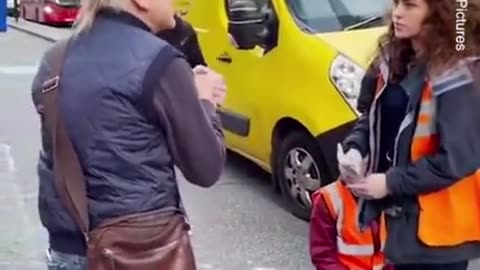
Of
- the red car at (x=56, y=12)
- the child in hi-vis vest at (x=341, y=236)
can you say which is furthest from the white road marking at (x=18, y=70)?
the child in hi-vis vest at (x=341, y=236)

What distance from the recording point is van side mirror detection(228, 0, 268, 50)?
7055mm

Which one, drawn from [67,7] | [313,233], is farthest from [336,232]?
[67,7]

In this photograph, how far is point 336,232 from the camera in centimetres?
337

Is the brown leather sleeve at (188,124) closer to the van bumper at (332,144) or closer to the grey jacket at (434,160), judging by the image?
the grey jacket at (434,160)

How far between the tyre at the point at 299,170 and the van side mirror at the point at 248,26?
712mm

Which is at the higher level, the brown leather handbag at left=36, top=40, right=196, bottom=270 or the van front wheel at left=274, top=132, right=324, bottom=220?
the brown leather handbag at left=36, top=40, right=196, bottom=270

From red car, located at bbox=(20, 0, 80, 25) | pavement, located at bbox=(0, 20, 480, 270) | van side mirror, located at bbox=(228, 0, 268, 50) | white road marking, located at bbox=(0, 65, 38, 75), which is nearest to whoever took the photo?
pavement, located at bbox=(0, 20, 480, 270)

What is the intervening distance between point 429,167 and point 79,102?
1.07m

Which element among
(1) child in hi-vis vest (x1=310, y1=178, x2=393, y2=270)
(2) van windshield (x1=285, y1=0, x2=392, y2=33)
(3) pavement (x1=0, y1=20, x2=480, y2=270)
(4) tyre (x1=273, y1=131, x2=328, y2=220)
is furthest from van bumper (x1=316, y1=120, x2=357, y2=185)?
(1) child in hi-vis vest (x1=310, y1=178, x2=393, y2=270)

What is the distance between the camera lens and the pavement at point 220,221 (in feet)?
20.1

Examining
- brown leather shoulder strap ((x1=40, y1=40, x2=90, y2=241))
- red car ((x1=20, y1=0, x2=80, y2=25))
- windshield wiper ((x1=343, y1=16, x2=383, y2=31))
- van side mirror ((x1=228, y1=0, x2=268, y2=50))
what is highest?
brown leather shoulder strap ((x1=40, y1=40, x2=90, y2=241))

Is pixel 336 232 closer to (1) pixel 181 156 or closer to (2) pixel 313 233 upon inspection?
(2) pixel 313 233

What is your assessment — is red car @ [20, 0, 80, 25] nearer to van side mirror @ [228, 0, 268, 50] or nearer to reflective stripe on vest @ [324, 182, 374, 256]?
van side mirror @ [228, 0, 268, 50]

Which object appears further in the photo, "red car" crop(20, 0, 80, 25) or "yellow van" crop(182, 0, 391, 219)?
"red car" crop(20, 0, 80, 25)
